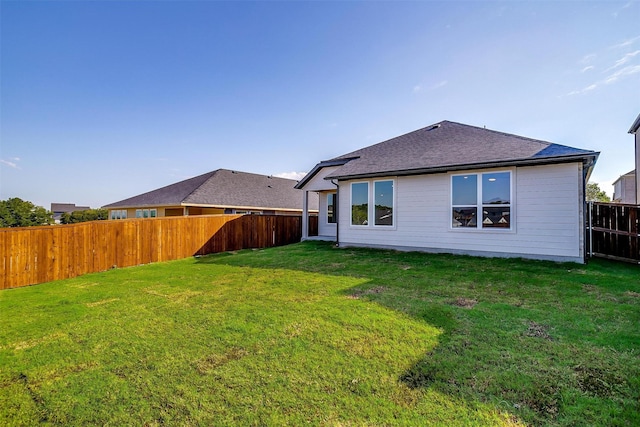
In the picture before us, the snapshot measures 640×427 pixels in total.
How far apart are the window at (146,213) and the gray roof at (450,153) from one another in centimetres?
1514

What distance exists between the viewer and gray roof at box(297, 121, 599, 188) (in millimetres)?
8008

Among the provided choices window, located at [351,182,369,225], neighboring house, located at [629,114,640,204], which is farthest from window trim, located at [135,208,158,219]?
neighboring house, located at [629,114,640,204]

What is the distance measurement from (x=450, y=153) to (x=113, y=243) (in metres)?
11.9

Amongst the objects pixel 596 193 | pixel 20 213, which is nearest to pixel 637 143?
pixel 596 193

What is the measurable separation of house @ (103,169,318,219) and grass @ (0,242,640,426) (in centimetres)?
1385

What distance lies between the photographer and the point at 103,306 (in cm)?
518

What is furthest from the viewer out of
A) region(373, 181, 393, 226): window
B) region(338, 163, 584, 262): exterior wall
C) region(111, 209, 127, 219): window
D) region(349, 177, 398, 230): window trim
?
region(111, 209, 127, 219): window

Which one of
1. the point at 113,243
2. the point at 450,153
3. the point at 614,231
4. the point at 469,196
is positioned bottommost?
the point at 113,243

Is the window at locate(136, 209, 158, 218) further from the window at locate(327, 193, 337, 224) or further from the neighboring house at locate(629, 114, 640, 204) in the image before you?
the neighboring house at locate(629, 114, 640, 204)

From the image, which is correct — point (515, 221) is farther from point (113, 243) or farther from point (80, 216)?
point (80, 216)

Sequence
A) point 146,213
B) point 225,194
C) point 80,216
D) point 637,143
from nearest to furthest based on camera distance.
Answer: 1. point 637,143
2. point 225,194
3. point 146,213
4. point 80,216

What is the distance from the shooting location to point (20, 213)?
3117 cm

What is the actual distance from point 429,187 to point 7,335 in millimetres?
10358

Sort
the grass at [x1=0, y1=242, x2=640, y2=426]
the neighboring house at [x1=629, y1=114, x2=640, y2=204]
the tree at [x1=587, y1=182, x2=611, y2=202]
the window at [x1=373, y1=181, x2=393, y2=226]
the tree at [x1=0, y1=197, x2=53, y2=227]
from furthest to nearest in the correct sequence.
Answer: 1. the tree at [x1=587, y1=182, x2=611, y2=202]
2. the tree at [x1=0, y1=197, x2=53, y2=227]
3. the neighboring house at [x1=629, y1=114, x2=640, y2=204]
4. the window at [x1=373, y1=181, x2=393, y2=226]
5. the grass at [x1=0, y1=242, x2=640, y2=426]
